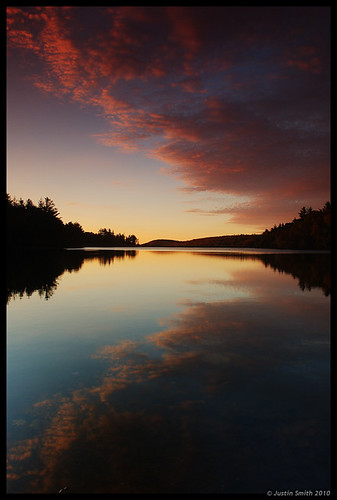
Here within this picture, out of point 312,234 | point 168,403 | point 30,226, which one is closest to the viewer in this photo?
point 168,403

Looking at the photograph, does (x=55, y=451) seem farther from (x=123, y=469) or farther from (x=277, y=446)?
(x=277, y=446)

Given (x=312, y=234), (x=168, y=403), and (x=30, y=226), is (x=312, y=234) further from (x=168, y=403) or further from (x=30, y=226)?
(x=168, y=403)

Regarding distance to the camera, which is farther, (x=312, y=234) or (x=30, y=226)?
(x=312, y=234)

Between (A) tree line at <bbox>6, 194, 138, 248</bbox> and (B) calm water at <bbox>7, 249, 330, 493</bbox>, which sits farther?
(A) tree line at <bbox>6, 194, 138, 248</bbox>

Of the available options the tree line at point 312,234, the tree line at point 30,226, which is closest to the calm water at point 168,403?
the tree line at point 30,226

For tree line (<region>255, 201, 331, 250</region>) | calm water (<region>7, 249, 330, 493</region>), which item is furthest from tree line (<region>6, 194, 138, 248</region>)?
tree line (<region>255, 201, 331, 250</region>)

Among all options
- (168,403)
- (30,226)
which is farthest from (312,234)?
(168,403)

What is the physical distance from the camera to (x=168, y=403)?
672cm

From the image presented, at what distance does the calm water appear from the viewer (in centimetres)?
474

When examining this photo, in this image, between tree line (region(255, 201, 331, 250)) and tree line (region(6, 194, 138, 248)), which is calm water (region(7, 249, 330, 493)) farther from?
tree line (region(255, 201, 331, 250))

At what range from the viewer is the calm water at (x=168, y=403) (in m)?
4.74

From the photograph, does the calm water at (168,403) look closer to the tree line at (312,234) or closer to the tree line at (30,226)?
the tree line at (30,226)

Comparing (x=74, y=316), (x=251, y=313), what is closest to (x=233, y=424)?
(x=251, y=313)

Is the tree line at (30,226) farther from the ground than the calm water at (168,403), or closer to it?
farther from the ground
